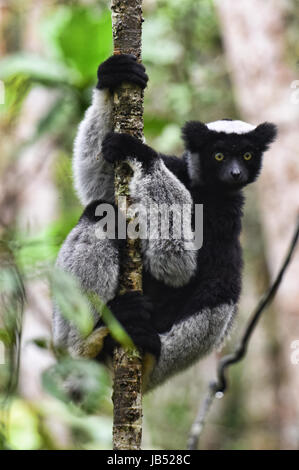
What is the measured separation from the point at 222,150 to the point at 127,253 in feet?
6.17

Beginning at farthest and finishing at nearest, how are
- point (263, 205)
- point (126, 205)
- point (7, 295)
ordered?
point (263, 205) < point (126, 205) < point (7, 295)

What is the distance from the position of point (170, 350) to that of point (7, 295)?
10.4 ft

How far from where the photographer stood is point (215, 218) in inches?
196

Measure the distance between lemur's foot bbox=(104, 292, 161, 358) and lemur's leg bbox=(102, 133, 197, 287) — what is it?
17.8 inches

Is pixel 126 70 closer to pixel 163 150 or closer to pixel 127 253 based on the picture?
pixel 127 253

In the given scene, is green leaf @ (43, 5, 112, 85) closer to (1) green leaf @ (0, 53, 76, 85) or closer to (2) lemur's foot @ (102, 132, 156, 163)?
(1) green leaf @ (0, 53, 76, 85)

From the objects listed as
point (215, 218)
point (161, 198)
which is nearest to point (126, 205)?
point (161, 198)

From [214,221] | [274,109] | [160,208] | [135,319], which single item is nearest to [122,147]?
[160,208]

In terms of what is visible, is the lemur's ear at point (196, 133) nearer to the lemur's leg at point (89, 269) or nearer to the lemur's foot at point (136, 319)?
the lemur's leg at point (89, 269)

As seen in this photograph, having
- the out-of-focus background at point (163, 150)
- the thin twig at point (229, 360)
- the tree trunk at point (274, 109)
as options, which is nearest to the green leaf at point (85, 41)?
the out-of-focus background at point (163, 150)

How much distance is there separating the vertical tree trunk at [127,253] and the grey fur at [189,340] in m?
1.17

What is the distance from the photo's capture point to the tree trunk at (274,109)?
8.58 meters

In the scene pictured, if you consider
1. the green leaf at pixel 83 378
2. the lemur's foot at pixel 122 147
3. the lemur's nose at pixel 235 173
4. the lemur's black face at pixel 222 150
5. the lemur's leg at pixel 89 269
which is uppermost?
the lemur's black face at pixel 222 150

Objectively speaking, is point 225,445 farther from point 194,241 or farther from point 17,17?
point 17,17
